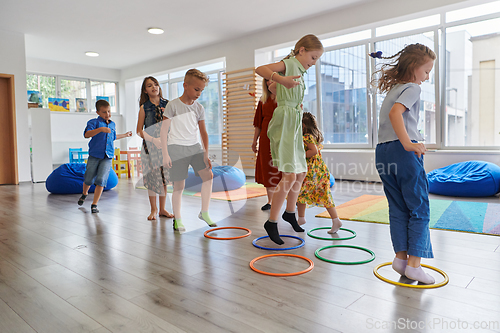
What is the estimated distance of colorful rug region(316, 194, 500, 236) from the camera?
2686 mm

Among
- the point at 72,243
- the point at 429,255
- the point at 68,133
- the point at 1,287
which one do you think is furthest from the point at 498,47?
the point at 68,133

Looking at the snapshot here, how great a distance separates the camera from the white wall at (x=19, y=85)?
21.5ft

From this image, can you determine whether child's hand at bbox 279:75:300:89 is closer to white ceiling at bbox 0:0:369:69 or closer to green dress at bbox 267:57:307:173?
green dress at bbox 267:57:307:173

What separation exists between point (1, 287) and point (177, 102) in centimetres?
154

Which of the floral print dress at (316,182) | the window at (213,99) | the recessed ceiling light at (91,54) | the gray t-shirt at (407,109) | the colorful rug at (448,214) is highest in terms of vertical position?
the recessed ceiling light at (91,54)

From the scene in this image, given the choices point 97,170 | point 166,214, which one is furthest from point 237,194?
point 97,170

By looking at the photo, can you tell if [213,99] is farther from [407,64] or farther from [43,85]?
[407,64]

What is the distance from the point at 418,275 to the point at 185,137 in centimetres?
177

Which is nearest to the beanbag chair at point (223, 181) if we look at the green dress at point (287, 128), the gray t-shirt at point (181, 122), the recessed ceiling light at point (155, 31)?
the gray t-shirt at point (181, 122)

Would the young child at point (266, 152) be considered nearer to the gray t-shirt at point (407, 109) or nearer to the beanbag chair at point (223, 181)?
the gray t-shirt at point (407, 109)

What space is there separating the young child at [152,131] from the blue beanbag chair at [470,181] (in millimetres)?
3299

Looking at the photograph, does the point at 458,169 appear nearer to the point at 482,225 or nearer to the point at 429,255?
the point at 482,225

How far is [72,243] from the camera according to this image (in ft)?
8.06

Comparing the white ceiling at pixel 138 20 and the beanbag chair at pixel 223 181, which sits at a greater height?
the white ceiling at pixel 138 20
